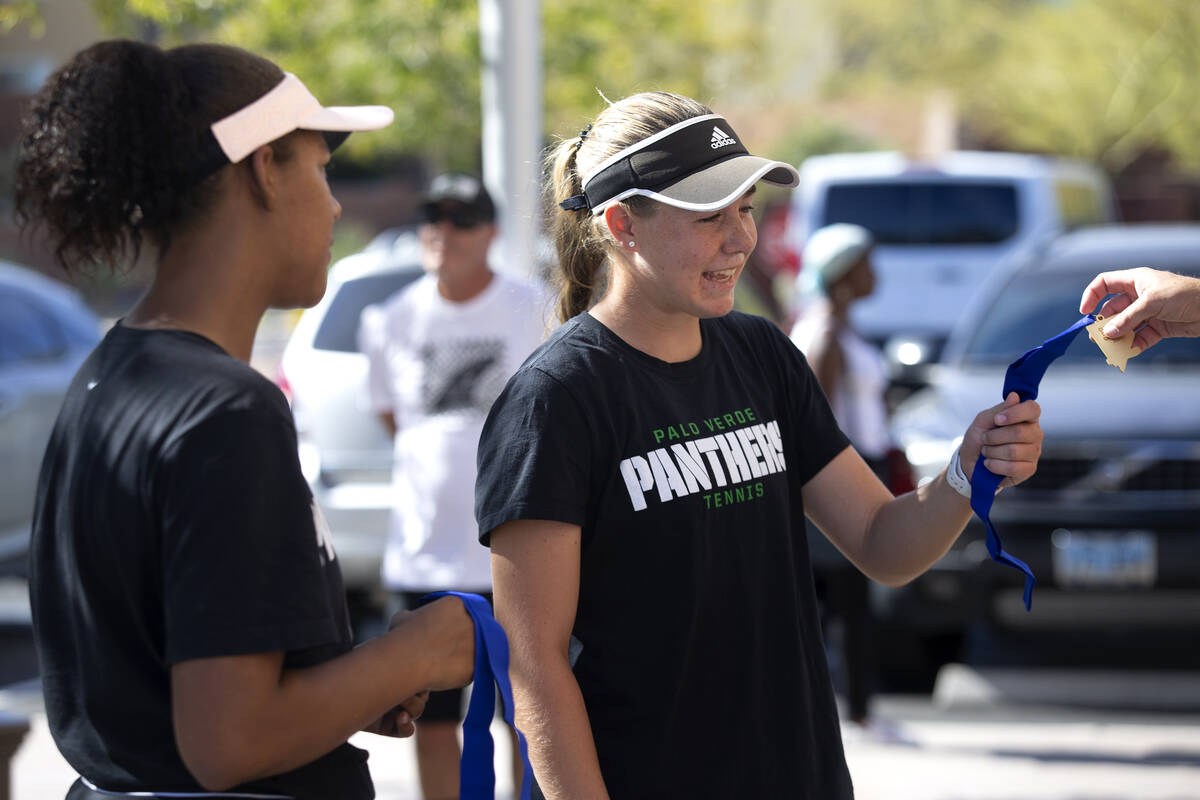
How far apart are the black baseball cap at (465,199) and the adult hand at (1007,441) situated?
293 centimetres

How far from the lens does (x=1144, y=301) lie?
2.51 meters

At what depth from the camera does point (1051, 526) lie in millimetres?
6348

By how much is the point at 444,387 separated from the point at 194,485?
3.12 metres

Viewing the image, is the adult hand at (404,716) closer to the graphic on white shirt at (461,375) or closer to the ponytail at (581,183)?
the ponytail at (581,183)

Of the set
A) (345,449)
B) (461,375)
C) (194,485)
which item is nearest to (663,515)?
(194,485)

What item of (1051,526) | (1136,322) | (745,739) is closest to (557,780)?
(745,739)

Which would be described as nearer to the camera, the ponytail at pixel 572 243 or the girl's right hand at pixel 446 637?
the girl's right hand at pixel 446 637

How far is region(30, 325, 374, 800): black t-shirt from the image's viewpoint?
1813 millimetres

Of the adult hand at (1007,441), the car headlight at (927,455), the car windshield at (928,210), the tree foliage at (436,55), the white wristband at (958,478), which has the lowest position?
the car headlight at (927,455)

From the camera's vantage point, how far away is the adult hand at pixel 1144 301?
252 centimetres

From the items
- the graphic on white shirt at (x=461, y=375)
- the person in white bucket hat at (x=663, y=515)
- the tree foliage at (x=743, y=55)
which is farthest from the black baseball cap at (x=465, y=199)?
the person in white bucket hat at (x=663, y=515)

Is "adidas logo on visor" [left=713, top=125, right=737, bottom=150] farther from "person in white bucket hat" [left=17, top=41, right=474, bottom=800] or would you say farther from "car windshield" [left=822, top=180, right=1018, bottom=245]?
"car windshield" [left=822, top=180, right=1018, bottom=245]

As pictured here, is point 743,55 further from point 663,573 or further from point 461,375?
point 663,573

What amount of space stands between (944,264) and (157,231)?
1110cm
